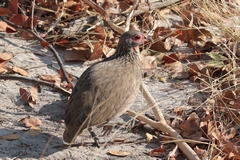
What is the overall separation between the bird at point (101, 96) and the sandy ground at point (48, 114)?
173 mm

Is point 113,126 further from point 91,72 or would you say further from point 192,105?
point 192,105

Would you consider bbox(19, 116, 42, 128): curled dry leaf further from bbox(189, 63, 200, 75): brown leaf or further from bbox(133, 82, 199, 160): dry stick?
bbox(189, 63, 200, 75): brown leaf

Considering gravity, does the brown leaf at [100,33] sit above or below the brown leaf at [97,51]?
above

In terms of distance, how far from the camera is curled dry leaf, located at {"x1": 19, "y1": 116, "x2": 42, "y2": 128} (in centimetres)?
470

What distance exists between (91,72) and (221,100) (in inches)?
48.4

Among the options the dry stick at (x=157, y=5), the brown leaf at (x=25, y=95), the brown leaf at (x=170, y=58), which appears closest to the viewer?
the brown leaf at (x=25, y=95)

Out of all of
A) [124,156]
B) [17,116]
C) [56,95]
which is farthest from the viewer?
[56,95]

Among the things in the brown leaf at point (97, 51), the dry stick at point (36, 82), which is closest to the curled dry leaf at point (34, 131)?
the dry stick at point (36, 82)

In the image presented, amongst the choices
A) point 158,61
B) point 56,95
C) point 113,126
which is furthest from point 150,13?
point 113,126

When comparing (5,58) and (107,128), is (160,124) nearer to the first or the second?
(107,128)

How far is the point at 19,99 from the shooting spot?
5066mm

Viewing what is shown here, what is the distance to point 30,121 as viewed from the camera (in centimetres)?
472

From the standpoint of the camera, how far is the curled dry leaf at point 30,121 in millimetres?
4700

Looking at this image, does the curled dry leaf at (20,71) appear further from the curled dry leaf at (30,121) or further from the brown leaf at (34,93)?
the curled dry leaf at (30,121)
